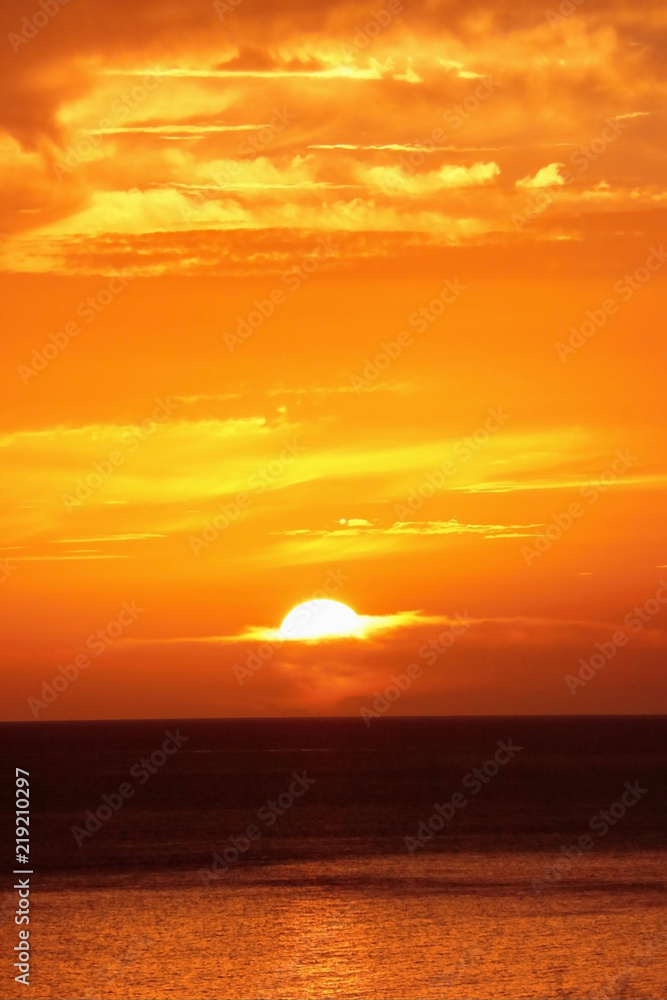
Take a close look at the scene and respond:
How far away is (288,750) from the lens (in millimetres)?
172375

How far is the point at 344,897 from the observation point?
3419 centimetres

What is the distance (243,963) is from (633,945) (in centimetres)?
919

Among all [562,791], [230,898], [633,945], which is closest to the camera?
[633,945]

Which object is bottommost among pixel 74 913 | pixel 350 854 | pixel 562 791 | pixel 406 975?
pixel 406 975

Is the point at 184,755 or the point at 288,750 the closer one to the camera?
the point at 184,755

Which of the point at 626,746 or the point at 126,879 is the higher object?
the point at 626,746

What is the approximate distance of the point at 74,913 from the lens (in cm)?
3192

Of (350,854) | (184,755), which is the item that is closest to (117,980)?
(350,854)

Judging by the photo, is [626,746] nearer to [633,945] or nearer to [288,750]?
[288,750]

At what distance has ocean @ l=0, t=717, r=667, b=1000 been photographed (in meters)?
24.6

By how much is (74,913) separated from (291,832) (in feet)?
85.0

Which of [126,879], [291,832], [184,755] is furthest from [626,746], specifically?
[126,879]

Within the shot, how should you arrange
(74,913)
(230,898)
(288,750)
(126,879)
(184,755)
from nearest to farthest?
(74,913)
(230,898)
(126,879)
(184,755)
(288,750)

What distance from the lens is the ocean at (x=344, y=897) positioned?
80.7 feet
